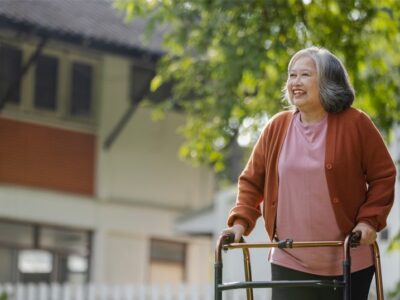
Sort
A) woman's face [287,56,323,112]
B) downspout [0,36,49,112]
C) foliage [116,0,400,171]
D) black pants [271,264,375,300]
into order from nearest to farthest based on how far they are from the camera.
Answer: black pants [271,264,375,300] → woman's face [287,56,323,112] → foliage [116,0,400,171] → downspout [0,36,49,112]

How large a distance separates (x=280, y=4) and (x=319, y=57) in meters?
8.29

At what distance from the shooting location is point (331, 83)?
5.91 meters

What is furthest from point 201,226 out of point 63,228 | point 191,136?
point 191,136

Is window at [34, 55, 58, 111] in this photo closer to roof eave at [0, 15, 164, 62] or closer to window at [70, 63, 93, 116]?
window at [70, 63, 93, 116]

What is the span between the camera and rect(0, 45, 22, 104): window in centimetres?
2178

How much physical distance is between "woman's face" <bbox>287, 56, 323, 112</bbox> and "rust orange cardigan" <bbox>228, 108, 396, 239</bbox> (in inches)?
5.1

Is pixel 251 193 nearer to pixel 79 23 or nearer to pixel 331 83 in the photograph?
pixel 331 83

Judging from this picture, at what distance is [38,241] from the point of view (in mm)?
22719

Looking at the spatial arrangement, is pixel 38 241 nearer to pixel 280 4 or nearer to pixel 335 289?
pixel 280 4

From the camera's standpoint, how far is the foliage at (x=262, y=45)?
1420 cm

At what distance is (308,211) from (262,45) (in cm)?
845

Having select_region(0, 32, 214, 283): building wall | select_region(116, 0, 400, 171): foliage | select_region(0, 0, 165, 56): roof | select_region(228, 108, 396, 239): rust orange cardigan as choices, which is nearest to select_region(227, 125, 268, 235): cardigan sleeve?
select_region(228, 108, 396, 239): rust orange cardigan

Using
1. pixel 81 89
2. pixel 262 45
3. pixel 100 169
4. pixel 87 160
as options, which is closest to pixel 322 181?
pixel 262 45

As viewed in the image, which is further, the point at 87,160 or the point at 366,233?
the point at 87,160
